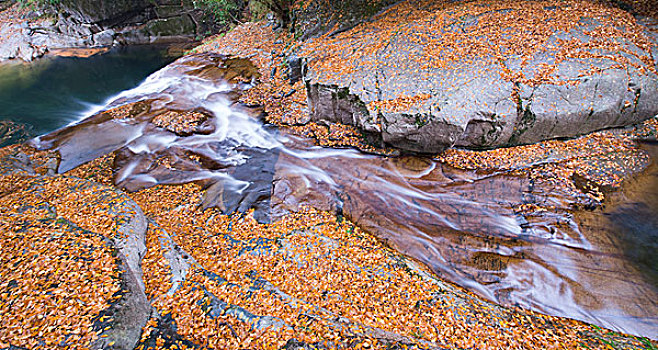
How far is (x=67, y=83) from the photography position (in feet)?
47.8

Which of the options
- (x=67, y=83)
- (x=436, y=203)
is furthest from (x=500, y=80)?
(x=67, y=83)

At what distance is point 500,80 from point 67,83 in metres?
19.0

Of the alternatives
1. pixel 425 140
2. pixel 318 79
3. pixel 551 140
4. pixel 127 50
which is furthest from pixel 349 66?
pixel 127 50

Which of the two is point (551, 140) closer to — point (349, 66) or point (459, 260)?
point (459, 260)

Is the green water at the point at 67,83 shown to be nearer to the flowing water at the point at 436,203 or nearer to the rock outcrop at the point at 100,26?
the rock outcrop at the point at 100,26

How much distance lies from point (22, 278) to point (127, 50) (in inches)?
771

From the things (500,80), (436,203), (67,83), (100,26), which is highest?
(100,26)

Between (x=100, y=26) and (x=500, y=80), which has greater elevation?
(x=100, y=26)

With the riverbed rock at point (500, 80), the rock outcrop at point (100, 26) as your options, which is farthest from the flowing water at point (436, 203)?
the rock outcrop at point (100, 26)

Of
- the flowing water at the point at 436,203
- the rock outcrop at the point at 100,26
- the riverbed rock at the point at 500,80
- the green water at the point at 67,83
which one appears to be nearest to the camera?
the flowing water at the point at 436,203

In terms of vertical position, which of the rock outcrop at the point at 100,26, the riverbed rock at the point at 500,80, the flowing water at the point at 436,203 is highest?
the rock outcrop at the point at 100,26

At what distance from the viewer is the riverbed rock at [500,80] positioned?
21.0ft

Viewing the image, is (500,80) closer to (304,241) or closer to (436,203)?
(436,203)

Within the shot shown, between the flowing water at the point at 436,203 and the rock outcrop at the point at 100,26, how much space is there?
13.0 m
